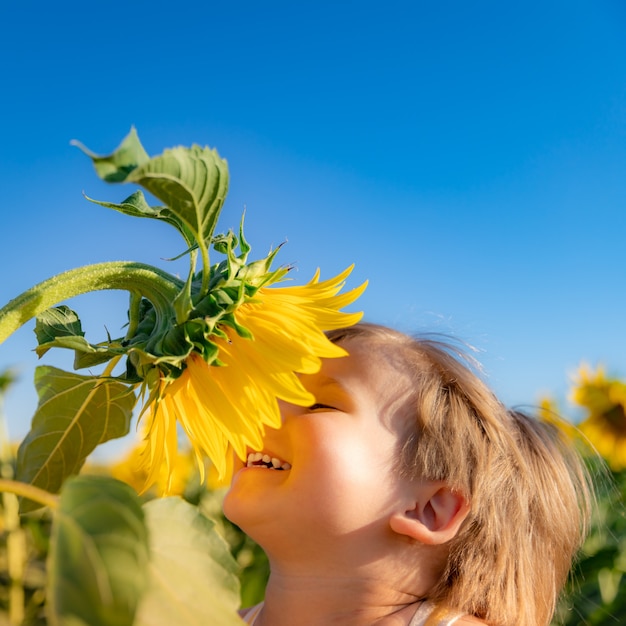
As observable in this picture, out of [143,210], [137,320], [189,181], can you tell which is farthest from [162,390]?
[189,181]

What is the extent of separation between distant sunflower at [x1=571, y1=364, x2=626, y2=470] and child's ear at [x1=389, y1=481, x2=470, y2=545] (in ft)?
7.13

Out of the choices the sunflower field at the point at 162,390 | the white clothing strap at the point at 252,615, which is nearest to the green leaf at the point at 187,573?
the sunflower field at the point at 162,390

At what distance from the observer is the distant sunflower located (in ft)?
11.1

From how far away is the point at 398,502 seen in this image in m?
1.37

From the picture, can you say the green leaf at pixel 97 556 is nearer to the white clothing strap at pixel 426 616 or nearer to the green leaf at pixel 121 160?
the green leaf at pixel 121 160

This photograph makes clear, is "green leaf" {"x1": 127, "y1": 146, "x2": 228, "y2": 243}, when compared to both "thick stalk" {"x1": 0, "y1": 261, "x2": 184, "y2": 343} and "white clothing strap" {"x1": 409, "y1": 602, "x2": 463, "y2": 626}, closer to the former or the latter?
"thick stalk" {"x1": 0, "y1": 261, "x2": 184, "y2": 343}

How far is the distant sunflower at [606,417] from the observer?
3.39 metres

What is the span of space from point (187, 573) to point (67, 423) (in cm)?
44

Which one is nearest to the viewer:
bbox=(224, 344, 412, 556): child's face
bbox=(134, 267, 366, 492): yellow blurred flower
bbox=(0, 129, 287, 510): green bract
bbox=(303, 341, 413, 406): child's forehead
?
bbox=(0, 129, 287, 510): green bract

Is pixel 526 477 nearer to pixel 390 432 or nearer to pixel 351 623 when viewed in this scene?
pixel 390 432

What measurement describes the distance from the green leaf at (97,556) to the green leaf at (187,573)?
0.29 ft

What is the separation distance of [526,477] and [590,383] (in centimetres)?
205

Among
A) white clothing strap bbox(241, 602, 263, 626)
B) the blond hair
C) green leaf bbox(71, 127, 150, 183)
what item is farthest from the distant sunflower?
green leaf bbox(71, 127, 150, 183)

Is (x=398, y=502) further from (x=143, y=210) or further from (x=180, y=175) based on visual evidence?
(x=180, y=175)
